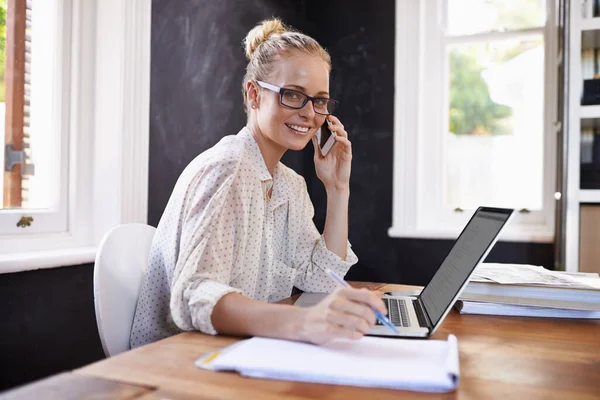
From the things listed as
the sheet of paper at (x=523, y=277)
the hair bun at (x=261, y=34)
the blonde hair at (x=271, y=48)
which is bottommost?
the sheet of paper at (x=523, y=277)

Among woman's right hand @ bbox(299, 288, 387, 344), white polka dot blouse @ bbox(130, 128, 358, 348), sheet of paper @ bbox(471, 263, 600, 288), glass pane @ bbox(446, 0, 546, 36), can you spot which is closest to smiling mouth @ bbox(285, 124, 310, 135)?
white polka dot blouse @ bbox(130, 128, 358, 348)

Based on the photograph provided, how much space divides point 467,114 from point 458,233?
0.68m

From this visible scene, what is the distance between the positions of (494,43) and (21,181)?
→ 7.81 feet

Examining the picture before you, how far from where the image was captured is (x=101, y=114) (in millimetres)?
1898

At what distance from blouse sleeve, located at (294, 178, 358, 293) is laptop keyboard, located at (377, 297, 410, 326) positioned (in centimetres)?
24

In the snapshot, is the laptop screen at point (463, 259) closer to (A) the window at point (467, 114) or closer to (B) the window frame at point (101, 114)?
(B) the window frame at point (101, 114)

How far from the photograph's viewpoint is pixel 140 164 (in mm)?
1962

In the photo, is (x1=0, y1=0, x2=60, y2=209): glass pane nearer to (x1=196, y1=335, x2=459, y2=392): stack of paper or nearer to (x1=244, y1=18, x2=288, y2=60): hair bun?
(x1=244, y1=18, x2=288, y2=60): hair bun

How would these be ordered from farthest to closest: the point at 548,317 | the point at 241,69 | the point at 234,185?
the point at 241,69 → the point at 548,317 → the point at 234,185

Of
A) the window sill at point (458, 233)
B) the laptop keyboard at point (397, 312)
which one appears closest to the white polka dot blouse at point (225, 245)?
the laptop keyboard at point (397, 312)

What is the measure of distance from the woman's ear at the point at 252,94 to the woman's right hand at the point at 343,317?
30.7 inches

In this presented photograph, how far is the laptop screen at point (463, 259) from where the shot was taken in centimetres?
99

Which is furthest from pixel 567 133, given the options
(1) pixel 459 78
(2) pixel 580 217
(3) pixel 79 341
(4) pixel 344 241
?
(3) pixel 79 341

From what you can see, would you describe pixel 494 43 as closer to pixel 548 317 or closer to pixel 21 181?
pixel 548 317
